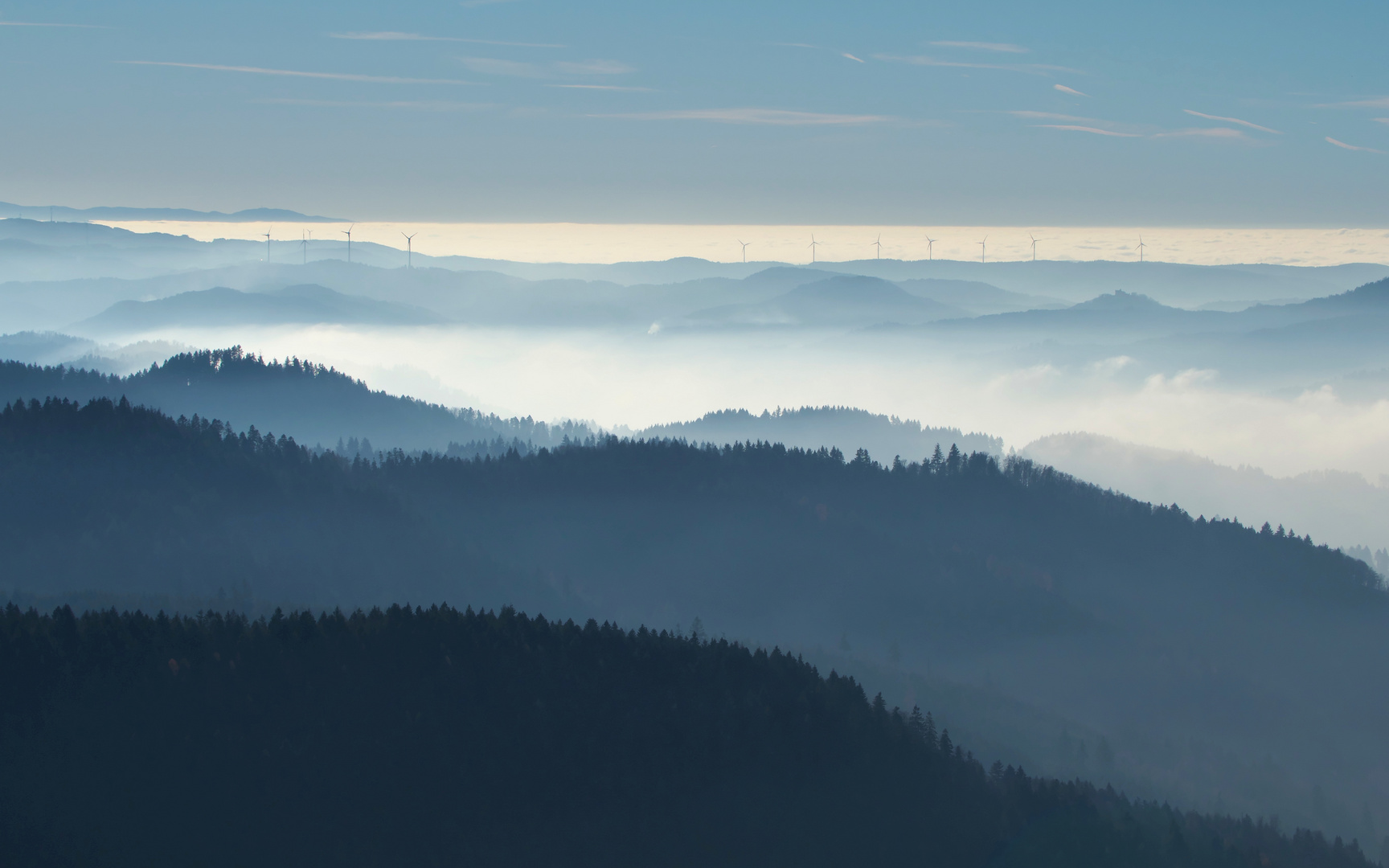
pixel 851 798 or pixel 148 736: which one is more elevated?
pixel 148 736

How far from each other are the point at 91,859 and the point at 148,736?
1834 cm

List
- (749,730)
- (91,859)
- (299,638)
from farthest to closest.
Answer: (749,730)
(299,638)
(91,859)

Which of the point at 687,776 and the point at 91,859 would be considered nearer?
the point at 91,859

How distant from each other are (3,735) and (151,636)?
2110 cm

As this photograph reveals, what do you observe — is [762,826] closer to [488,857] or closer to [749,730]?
[749,730]

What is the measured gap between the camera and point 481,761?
150m

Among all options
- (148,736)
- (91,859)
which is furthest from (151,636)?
(91,859)

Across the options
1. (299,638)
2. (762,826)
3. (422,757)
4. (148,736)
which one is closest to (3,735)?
(148,736)

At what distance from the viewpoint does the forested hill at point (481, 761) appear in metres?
128

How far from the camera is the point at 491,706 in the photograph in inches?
6083

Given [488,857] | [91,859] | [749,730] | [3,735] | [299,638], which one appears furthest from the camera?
[749,730]

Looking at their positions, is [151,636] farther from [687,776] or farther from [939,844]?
[939,844]

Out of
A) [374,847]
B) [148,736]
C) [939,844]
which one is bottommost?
[939,844]

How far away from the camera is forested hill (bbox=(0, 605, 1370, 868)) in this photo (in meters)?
128
